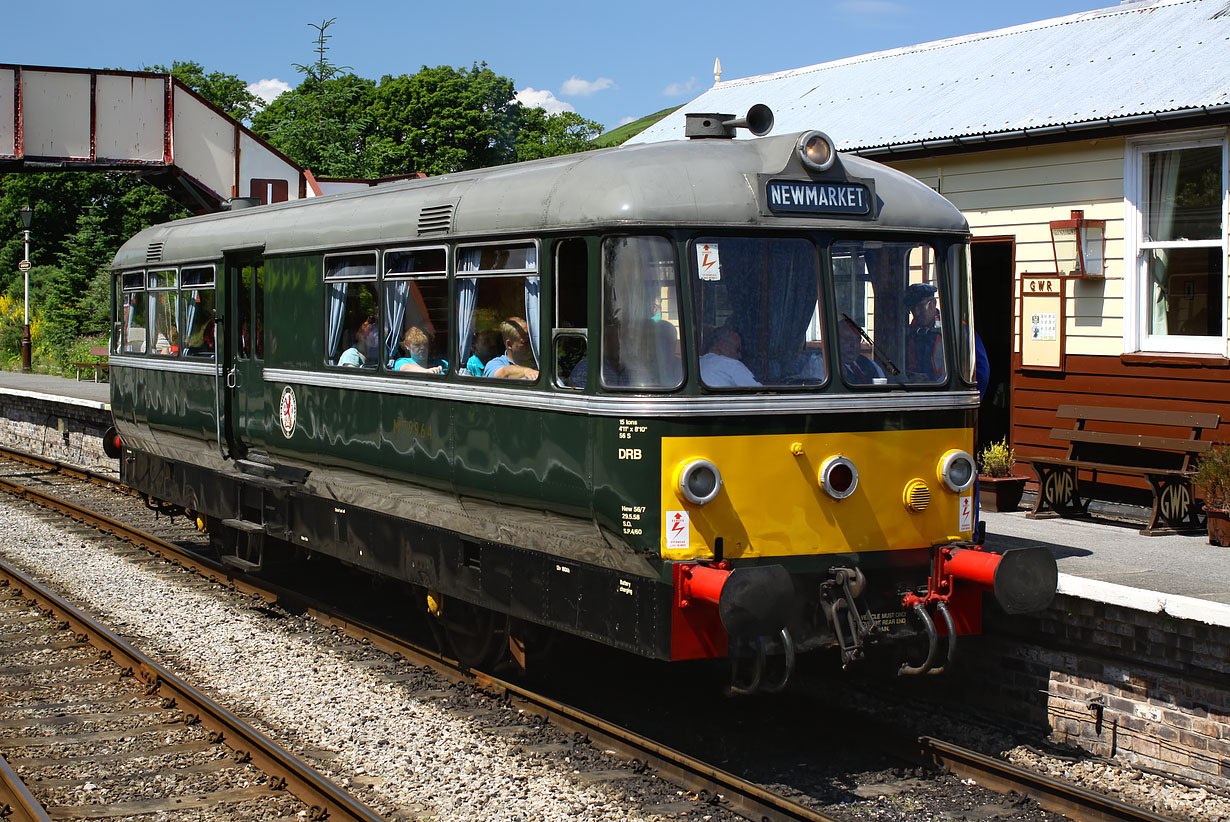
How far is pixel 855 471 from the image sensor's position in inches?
275

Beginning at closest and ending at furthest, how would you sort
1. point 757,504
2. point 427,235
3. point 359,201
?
point 757,504, point 427,235, point 359,201

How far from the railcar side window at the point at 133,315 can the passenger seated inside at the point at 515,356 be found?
6.77 m

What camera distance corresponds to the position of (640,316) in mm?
6715

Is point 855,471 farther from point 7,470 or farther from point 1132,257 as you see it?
point 7,470

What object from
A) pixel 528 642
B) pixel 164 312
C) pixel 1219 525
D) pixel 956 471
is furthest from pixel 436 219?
pixel 1219 525

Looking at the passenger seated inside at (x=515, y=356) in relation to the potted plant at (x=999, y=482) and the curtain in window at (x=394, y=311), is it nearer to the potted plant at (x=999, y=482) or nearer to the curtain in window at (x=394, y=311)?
the curtain in window at (x=394, y=311)

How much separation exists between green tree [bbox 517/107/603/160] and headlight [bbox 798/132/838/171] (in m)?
64.6

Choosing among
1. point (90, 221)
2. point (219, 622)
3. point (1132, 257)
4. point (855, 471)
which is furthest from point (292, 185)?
point (90, 221)

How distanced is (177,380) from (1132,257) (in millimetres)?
8447

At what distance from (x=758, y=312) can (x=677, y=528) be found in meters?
1.18

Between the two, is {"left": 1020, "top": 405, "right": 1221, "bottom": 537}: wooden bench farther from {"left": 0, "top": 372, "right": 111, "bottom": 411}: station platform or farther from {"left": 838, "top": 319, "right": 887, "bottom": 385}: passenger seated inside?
{"left": 0, "top": 372, "right": 111, "bottom": 411}: station platform

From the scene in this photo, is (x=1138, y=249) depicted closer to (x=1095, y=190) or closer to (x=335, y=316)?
(x=1095, y=190)

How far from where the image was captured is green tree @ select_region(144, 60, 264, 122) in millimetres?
66562

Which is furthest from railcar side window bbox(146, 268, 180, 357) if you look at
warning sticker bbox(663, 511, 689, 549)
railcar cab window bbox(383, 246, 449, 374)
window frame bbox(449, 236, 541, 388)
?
warning sticker bbox(663, 511, 689, 549)
